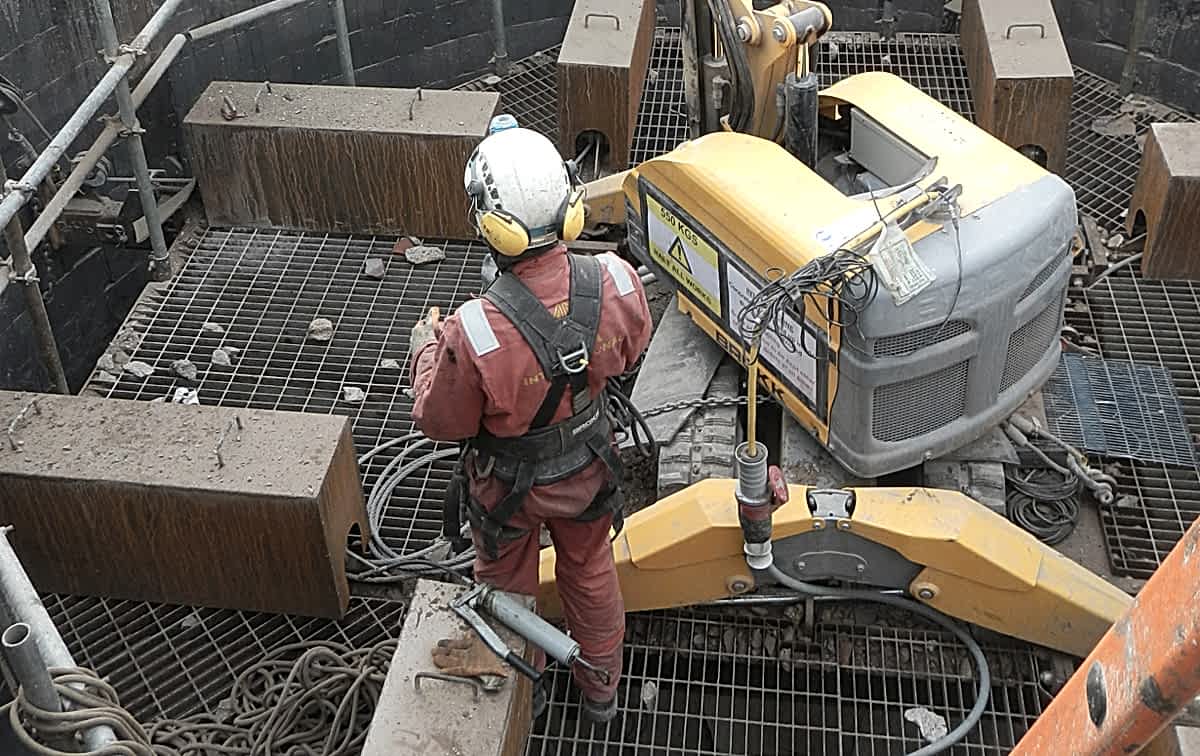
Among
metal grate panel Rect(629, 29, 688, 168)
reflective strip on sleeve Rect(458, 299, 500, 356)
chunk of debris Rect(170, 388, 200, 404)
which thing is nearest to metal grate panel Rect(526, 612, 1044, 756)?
reflective strip on sleeve Rect(458, 299, 500, 356)

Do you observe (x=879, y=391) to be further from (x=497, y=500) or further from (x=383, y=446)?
(x=383, y=446)

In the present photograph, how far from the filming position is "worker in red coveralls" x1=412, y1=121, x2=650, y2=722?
11.9 feet

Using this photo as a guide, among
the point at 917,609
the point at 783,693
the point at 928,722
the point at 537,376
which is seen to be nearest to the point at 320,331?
the point at 537,376

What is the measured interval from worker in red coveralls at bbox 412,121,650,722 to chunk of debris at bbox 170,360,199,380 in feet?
7.13

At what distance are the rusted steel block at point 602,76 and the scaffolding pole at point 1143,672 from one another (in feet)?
16.6

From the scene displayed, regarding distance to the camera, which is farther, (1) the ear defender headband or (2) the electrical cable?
(2) the electrical cable

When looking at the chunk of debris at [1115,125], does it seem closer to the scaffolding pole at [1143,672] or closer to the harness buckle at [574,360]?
the harness buckle at [574,360]

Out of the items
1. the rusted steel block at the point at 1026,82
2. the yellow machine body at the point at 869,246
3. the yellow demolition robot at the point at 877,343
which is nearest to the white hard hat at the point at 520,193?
the yellow demolition robot at the point at 877,343

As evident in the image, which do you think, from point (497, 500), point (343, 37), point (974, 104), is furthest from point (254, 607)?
point (974, 104)

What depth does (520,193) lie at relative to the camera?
3596mm

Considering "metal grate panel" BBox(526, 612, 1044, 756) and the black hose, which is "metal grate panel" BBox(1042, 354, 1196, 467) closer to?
the black hose

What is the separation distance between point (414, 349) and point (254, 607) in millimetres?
1328

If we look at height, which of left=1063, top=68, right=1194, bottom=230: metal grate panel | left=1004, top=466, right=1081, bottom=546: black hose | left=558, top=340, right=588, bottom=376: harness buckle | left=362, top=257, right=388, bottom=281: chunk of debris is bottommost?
left=1004, top=466, right=1081, bottom=546: black hose

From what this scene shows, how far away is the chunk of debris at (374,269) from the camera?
6.34 m
